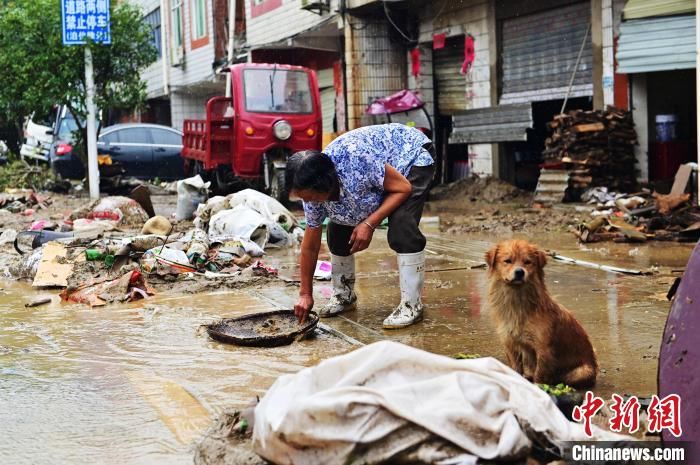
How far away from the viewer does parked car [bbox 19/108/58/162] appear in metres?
22.2

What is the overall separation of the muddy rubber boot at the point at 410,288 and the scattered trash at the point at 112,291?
2511mm

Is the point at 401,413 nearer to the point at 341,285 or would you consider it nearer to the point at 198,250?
the point at 341,285

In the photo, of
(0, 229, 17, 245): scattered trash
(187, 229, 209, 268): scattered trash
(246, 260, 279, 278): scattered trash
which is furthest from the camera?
(0, 229, 17, 245): scattered trash

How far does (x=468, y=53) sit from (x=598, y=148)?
4.50 metres

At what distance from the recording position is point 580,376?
3.84m

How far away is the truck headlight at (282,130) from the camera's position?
1357 cm

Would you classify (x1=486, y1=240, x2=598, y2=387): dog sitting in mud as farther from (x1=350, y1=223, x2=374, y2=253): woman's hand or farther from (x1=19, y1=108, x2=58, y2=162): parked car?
(x1=19, y1=108, x2=58, y2=162): parked car

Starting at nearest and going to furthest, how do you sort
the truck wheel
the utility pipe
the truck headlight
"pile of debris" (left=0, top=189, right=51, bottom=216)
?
the truck wheel < the truck headlight < "pile of debris" (left=0, top=189, right=51, bottom=216) < the utility pipe

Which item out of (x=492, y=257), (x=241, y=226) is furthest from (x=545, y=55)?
(x=492, y=257)

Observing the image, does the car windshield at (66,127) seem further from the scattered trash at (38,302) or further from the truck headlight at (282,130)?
the scattered trash at (38,302)

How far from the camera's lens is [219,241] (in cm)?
870

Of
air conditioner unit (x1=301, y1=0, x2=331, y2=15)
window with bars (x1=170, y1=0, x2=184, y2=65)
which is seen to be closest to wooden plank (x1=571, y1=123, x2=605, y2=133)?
air conditioner unit (x1=301, y1=0, x2=331, y2=15)

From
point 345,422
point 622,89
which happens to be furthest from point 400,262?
point 622,89

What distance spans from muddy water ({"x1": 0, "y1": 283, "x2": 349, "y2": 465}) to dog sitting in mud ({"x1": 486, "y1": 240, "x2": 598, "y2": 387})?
122 cm
